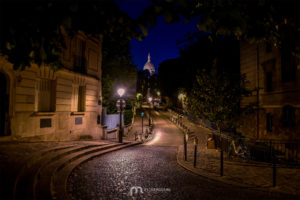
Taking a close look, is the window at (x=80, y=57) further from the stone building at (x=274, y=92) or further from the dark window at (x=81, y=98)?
the stone building at (x=274, y=92)

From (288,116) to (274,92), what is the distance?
2.15 metres

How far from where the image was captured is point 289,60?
14.6 metres

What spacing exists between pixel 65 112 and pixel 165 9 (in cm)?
1241

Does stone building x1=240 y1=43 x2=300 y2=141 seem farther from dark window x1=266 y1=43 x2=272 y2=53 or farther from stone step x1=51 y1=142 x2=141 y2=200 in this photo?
stone step x1=51 y1=142 x2=141 y2=200

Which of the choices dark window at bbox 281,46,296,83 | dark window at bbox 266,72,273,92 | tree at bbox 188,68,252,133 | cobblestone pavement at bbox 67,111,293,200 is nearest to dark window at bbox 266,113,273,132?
dark window at bbox 266,72,273,92

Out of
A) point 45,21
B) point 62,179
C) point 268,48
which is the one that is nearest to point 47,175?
point 62,179

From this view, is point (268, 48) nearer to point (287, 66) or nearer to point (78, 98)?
point (287, 66)

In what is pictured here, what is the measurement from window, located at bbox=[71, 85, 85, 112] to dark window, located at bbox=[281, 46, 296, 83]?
628 inches

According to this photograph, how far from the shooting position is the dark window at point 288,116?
14127 mm

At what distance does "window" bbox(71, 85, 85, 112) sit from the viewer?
48.6 feet

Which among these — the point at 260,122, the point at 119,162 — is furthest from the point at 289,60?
the point at 119,162

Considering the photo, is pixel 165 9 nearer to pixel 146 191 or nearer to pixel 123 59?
pixel 146 191

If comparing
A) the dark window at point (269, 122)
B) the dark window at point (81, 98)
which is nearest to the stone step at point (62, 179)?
the dark window at point (81, 98)

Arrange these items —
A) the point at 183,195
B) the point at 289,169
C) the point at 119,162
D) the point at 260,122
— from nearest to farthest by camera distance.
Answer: the point at 183,195
the point at 289,169
the point at 119,162
the point at 260,122
